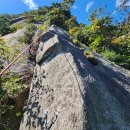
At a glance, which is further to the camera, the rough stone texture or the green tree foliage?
the green tree foliage

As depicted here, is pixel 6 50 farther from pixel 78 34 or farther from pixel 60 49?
pixel 78 34

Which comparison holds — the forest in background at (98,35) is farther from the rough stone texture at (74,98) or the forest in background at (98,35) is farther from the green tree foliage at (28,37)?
the rough stone texture at (74,98)

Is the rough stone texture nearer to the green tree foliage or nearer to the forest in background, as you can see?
the forest in background

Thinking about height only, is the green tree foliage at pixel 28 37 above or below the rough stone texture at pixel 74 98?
above

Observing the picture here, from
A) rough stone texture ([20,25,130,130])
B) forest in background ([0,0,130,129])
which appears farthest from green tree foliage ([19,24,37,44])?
rough stone texture ([20,25,130,130])

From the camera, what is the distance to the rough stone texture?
5219 mm

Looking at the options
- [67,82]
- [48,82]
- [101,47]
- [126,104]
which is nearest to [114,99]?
[126,104]

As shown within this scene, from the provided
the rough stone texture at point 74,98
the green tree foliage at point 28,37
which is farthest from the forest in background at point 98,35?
the rough stone texture at point 74,98

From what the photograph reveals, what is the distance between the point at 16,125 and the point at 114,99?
2576 millimetres

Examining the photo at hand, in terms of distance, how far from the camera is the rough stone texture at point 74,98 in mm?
5219

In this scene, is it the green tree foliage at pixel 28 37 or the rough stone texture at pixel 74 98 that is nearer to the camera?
the rough stone texture at pixel 74 98

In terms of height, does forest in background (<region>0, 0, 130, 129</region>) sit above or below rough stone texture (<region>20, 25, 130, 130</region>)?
above

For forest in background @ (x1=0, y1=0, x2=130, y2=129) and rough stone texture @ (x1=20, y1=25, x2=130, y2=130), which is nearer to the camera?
rough stone texture @ (x1=20, y1=25, x2=130, y2=130)

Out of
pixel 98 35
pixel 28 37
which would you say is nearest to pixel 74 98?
pixel 28 37
